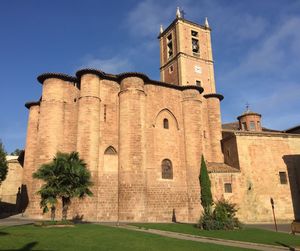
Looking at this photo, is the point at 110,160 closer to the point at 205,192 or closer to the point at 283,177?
the point at 205,192

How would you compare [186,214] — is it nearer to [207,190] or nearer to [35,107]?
[207,190]

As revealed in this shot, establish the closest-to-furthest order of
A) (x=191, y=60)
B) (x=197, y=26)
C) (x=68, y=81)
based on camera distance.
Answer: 1. (x=68, y=81)
2. (x=191, y=60)
3. (x=197, y=26)

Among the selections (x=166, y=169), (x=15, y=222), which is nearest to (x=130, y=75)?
(x=166, y=169)

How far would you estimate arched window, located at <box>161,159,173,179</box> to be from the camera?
26317 millimetres

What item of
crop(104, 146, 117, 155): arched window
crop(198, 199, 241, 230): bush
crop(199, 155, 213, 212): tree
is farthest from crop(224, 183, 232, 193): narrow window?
crop(104, 146, 117, 155): arched window

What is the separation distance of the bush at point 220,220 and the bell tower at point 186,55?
17341 mm

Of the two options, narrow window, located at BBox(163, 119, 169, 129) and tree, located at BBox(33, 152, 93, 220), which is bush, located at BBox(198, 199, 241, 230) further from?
narrow window, located at BBox(163, 119, 169, 129)

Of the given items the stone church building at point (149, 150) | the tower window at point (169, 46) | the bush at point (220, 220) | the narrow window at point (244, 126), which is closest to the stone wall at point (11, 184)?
the stone church building at point (149, 150)

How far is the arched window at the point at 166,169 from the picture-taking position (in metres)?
26.3

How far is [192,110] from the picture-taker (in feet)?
94.6

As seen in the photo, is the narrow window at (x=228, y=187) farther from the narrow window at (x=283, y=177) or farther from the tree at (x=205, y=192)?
Result: the narrow window at (x=283, y=177)

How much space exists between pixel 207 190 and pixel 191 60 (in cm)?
1778

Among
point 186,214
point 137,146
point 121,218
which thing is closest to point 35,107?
point 137,146

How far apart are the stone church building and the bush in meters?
5.96
